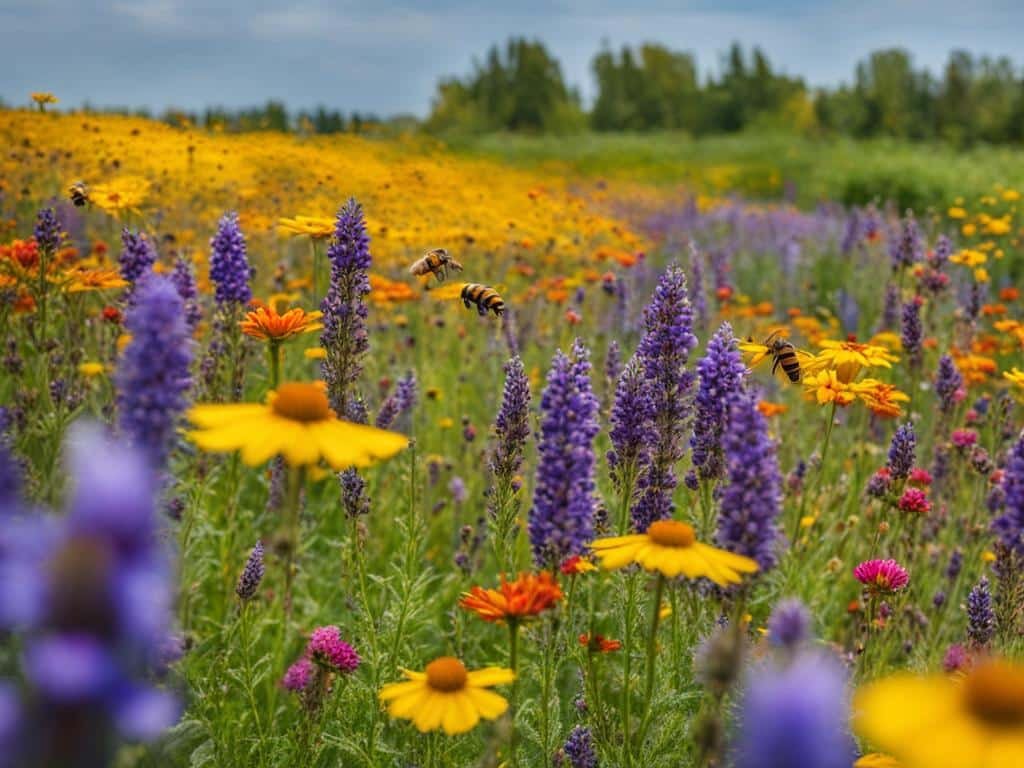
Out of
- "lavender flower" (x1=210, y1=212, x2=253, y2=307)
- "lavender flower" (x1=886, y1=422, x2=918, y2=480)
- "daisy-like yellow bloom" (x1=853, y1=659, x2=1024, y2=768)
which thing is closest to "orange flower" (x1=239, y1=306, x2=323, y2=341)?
"lavender flower" (x1=210, y1=212, x2=253, y2=307)

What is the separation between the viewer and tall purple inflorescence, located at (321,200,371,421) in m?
2.85

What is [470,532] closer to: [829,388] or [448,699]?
[829,388]

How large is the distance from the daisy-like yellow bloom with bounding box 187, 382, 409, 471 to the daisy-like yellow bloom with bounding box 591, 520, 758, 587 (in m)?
0.48

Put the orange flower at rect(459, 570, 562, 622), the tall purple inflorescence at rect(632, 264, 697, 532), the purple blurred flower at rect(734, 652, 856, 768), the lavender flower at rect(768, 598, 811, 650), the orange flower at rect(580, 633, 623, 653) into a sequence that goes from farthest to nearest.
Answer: the tall purple inflorescence at rect(632, 264, 697, 532) < the orange flower at rect(580, 633, 623, 653) < the orange flower at rect(459, 570, 562, 622) < the lavender flower at rect(768, 598, 811, 650) < the purple blurred flower at rect(734, 652, 856, 768)

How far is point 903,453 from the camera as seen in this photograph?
3.12 m

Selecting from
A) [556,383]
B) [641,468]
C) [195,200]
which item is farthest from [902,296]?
[195,200]

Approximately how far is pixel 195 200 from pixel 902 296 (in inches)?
242

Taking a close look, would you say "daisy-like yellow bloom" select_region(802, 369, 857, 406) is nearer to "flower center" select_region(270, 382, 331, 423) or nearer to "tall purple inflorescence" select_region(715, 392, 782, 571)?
"tall purple inflorescence" select_region(715, 392, 782, 571)

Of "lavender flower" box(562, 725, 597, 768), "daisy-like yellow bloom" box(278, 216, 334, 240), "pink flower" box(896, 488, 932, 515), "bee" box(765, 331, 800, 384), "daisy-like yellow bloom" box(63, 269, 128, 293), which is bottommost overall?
"lavender flower" box(562, 725, 597, 768)

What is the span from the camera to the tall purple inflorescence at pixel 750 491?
171 cm

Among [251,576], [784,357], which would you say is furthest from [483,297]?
[251,576]

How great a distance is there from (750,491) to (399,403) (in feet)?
7.97

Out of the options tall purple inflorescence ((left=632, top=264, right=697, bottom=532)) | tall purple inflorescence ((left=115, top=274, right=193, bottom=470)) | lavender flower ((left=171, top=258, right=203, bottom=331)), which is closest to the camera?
tall purple inflorescence ((left=115, top=274, right=193, bottom=470))

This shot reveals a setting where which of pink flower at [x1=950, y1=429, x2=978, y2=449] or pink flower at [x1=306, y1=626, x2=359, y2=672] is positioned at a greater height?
pink flower at [x1=950, y1=429, x2=978, y2=449]
